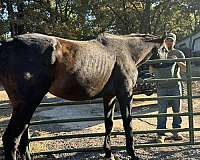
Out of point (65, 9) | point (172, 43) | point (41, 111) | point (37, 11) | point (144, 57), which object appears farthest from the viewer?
point (65, 9)

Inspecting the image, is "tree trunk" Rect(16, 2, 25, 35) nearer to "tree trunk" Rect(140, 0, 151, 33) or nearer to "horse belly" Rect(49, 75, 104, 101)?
"tree trunk" Rect(140, 0, 151, 33)

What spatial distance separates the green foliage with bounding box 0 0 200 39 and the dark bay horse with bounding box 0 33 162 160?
11.8 meters

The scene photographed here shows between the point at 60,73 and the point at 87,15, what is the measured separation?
21353 millimetres

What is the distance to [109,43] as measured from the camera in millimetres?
5309

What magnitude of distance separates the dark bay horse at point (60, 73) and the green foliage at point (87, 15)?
1178 cm

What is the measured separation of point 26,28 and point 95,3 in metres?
6.31

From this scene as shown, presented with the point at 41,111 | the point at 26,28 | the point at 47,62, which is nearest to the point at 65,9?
the point at 26,28

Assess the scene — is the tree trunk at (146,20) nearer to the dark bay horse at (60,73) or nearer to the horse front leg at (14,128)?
the dark bay horse at (60,73)

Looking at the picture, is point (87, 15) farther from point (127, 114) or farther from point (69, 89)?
point (69, 89)

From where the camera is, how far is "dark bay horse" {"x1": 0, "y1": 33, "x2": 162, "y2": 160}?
4.34m

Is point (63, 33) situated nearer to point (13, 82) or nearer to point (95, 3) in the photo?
point (95, 3)

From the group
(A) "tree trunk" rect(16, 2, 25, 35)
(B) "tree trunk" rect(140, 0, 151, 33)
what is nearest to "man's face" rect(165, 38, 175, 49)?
(A) "tree trunk" rect(16, 2, 25, 35)

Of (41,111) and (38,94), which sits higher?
(38,94)

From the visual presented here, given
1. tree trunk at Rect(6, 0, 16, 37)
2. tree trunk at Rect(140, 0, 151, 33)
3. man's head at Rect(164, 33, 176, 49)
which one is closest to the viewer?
man's head at Rect(164, 33, 176, 49)
